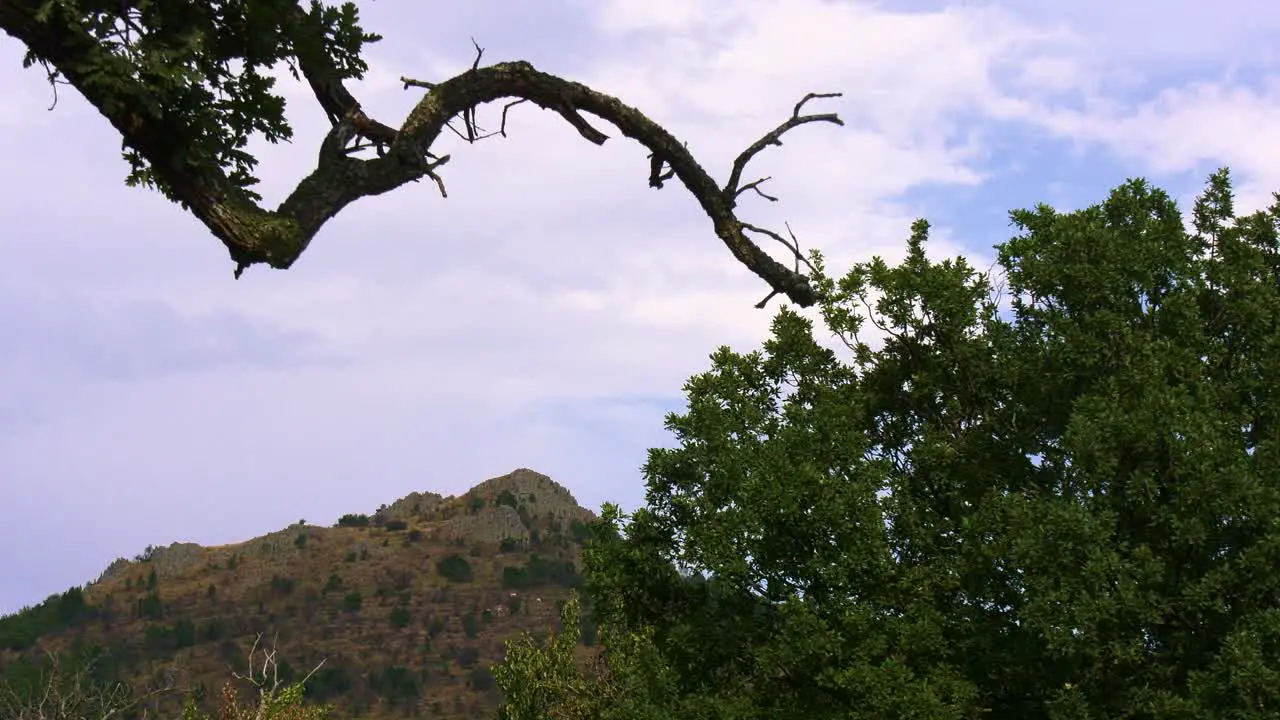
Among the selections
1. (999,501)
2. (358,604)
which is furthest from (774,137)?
(358,604)

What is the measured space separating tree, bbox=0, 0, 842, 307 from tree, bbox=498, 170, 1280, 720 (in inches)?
310

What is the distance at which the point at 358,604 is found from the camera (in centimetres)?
10612

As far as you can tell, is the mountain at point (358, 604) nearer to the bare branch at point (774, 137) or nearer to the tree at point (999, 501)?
the tree at point (999, 501)

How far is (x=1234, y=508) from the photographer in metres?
17.9

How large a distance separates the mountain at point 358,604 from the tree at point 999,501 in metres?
68.0

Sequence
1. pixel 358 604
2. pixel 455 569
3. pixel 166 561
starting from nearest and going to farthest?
pixel 358 604
pixel 455 569
pixel 166 561

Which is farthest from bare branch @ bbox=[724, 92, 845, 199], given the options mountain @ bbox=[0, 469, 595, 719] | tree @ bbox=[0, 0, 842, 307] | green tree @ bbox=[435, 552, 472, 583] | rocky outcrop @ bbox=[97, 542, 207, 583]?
rocky outcrop @ bbox=[97, 542, 207, 583]

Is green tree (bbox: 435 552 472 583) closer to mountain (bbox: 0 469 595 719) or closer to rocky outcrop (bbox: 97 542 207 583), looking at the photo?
mountain (bbox: 0 469 595 719)

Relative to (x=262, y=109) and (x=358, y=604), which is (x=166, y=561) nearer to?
(x=358, y=604)

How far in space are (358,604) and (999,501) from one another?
3627 inches

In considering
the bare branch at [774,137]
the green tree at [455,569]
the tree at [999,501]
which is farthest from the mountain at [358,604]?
the bare branch at [774,137]

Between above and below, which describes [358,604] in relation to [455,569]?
below

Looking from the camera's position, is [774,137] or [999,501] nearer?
[774,137]

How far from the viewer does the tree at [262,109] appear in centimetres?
922
